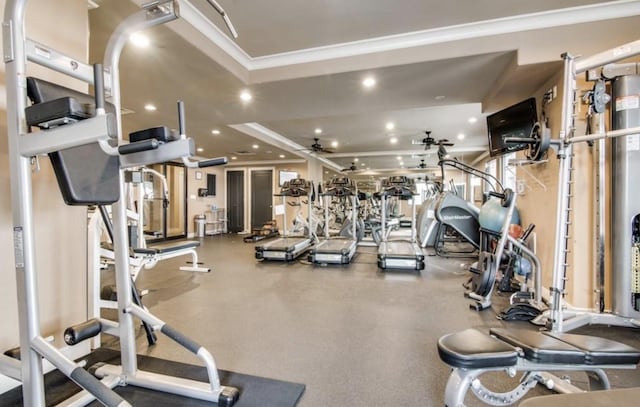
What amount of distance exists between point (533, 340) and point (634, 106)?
2610 millimetres

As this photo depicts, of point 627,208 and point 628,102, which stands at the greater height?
point 628,102

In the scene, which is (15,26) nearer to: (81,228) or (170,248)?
(81,228)

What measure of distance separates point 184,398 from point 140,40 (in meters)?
3.05

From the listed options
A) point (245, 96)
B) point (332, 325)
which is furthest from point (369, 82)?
point (332, 325)

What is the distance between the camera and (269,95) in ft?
14.4

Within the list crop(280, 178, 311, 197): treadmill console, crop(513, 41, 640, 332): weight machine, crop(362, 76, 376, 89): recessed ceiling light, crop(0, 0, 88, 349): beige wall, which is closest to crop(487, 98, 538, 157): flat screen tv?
crop(513, 41, 640, 332): weight machine

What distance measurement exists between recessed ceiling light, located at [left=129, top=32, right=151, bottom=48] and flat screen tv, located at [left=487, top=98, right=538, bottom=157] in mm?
3796

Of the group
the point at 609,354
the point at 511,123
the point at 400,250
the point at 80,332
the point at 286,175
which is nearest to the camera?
the point at 609,354

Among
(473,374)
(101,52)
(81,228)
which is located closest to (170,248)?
(81,228)

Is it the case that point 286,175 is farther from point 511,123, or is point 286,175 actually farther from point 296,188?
point 511,123

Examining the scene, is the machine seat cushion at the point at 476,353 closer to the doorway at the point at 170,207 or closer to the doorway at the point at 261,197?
the doorway at the point at 170,207

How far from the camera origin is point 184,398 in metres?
1.71

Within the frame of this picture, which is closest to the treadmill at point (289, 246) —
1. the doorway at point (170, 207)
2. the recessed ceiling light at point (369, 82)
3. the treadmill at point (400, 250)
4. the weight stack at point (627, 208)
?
the treadmill at point (400, 250)

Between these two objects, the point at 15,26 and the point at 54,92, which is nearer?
the point at 15,26
